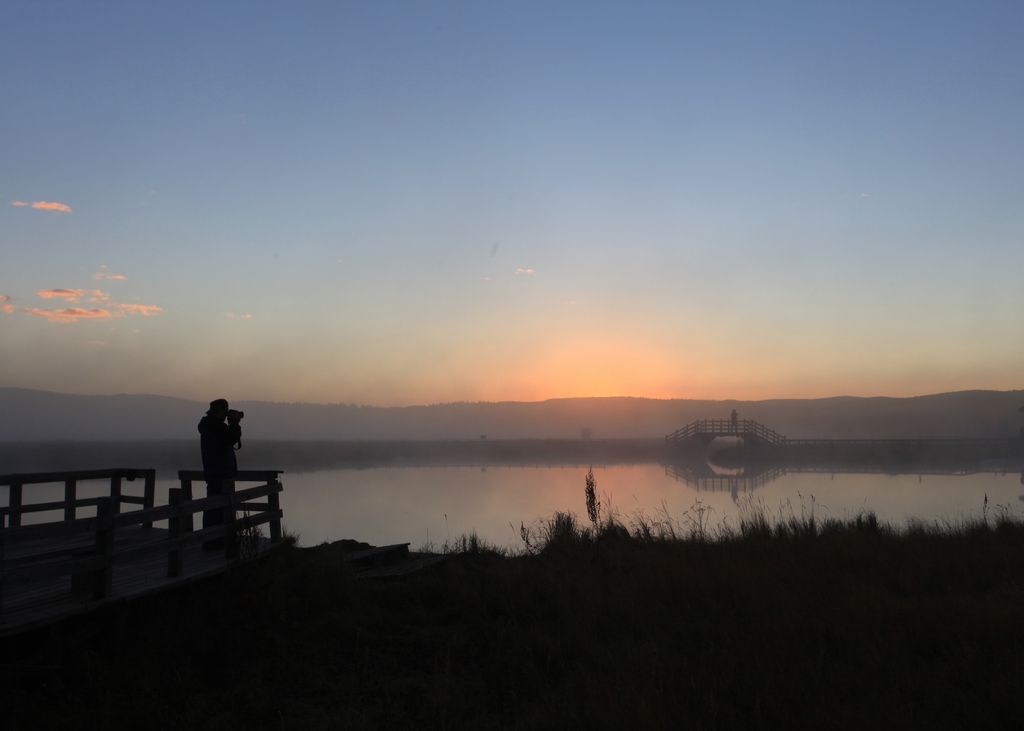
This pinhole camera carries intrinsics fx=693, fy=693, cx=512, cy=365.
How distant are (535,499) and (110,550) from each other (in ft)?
80.5

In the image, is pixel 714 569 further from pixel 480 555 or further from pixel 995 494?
pixel 995 494

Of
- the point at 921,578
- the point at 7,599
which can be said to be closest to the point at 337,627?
the point at 7,599

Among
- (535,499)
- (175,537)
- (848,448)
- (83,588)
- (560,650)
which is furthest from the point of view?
(848,448)

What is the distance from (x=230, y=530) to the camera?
8258 mm

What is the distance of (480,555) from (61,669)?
6673mm

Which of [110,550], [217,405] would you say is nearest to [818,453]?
[217,405]

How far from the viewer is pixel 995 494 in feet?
94.0

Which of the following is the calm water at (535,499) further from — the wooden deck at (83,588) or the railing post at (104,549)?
the railing post at (104,549)

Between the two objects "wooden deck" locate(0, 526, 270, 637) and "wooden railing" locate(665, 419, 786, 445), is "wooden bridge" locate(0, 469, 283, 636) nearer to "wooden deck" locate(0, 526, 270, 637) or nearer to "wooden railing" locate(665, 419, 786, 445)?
"wooden deck" locate(0, 526, 270, 637)

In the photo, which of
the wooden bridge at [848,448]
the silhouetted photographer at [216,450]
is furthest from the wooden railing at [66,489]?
the wooden bridge at [848,448]

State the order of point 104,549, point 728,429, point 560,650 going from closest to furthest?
point 104,549, point 560,650, point 728,429

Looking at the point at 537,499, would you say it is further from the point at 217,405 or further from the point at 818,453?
the point at 818,453

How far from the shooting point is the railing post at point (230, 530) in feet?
26.9

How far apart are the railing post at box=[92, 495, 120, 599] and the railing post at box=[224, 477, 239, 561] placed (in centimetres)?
185
